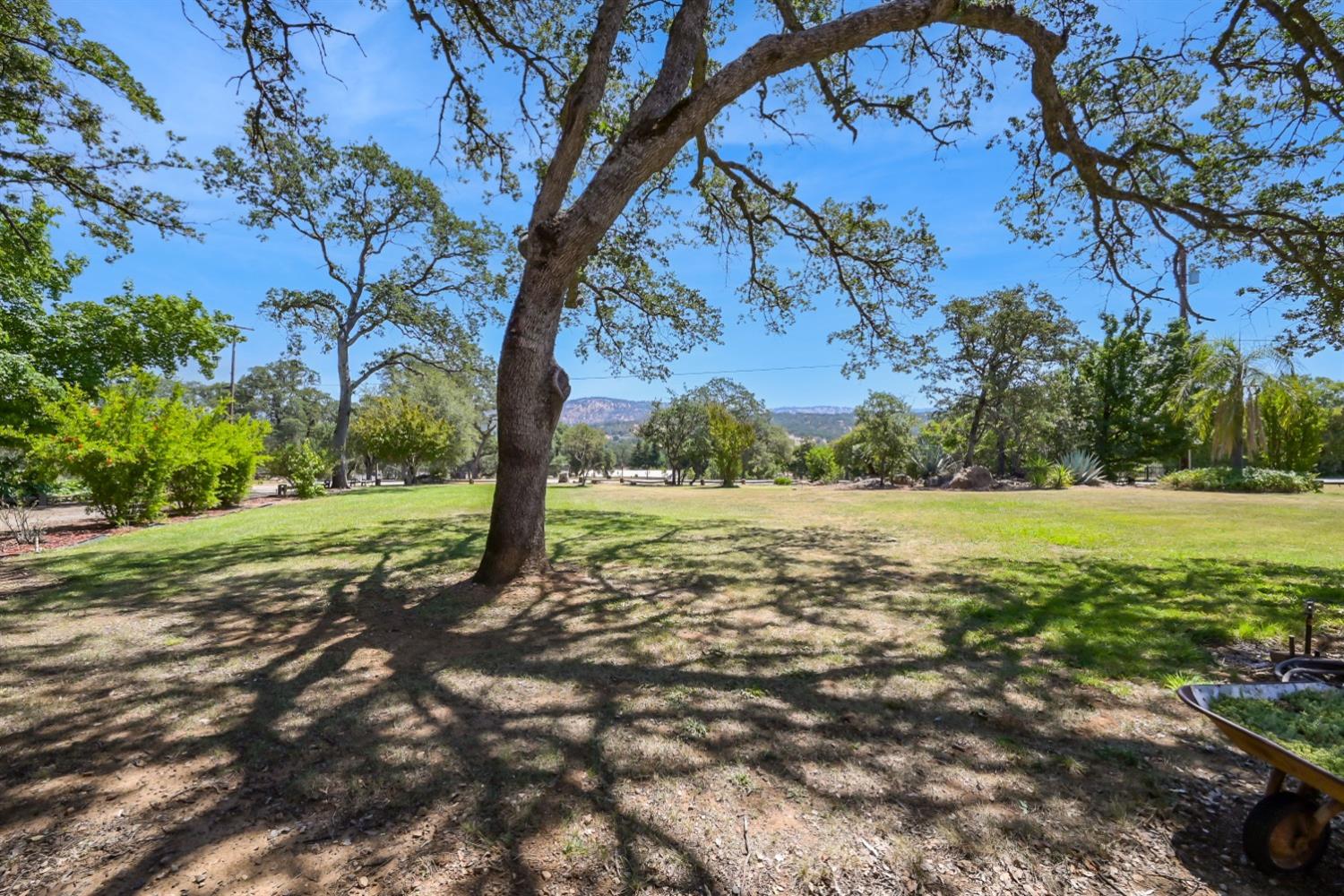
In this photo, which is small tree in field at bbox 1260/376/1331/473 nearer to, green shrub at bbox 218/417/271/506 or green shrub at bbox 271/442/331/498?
green shrub at bbox 218/417/271/506

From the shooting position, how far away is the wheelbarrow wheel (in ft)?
5.48

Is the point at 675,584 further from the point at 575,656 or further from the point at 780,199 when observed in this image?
the point at 780,199

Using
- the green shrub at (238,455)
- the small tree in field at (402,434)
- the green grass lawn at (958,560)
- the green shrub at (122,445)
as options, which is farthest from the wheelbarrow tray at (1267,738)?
the small tree in field at (402,434)

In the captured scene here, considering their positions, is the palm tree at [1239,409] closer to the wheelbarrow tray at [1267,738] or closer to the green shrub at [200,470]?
the wheelbarrow tray at [1267,738]

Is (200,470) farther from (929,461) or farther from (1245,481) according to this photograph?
(1245,481)

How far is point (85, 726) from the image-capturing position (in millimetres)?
2555

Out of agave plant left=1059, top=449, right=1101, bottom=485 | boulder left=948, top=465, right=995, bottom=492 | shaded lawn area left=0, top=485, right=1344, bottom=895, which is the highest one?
agave plant left=1059, top=449, right=1101, bottom=485

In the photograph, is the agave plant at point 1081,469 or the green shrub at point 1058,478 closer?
the green shrub at point 1058,478

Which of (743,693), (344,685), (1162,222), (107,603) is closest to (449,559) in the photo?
(107,603)

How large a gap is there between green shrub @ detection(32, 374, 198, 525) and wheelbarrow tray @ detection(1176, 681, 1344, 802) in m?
13.9

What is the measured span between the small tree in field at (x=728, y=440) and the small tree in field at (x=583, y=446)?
34.2 meters

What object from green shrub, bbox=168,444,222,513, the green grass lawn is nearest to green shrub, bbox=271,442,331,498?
green shrub, bbox=168,444,222,513

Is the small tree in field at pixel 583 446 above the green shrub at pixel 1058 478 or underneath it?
above

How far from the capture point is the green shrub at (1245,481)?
18547mm
